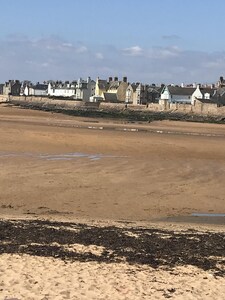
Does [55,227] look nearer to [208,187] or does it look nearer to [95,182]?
[95,182]

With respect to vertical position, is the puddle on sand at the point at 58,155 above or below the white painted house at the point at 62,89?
below

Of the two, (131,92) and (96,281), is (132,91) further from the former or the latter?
(96,281)

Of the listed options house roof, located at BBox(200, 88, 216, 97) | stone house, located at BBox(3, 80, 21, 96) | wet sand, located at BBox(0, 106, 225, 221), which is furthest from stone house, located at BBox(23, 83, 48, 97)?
wet sand, located at BBox(0, 106, 225, 221)

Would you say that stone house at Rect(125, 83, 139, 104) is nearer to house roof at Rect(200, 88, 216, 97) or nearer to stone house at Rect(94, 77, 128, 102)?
stone house at Rect(94, 77, 128, 102)

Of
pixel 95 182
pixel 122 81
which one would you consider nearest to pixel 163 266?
pixel 95 182

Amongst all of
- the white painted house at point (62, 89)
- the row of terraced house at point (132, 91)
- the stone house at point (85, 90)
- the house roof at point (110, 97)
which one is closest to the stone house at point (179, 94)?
the row of terraced house at point (132, 91)

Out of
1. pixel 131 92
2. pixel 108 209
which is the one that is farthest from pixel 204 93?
pixel 108 209

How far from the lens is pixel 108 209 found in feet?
33.9

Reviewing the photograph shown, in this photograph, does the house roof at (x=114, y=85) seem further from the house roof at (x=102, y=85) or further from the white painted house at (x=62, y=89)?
the white painted house at (x=62, y=89)

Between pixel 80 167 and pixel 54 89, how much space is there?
134 meters

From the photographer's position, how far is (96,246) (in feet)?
21.6

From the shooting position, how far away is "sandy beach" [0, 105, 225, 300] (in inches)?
205

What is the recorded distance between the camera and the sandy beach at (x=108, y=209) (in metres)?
5.20

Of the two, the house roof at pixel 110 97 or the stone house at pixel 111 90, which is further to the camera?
the stone house at pixel 111 90
